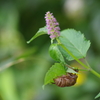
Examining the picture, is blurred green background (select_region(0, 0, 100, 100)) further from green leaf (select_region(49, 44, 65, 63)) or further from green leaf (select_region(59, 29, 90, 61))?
green leaf (select_region(49, 44, 65, 63))

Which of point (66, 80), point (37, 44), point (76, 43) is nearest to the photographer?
point (66, 80)

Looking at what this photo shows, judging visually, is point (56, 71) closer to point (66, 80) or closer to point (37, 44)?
point (66, 80)

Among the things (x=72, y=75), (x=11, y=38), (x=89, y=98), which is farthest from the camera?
(x=11, y=38)

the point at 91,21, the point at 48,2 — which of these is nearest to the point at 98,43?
the point at 91,21

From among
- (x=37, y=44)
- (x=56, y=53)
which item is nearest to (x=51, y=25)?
(x=56, y=53)

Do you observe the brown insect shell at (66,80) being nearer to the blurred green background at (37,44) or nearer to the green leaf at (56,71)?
the green leaf at (56,71)

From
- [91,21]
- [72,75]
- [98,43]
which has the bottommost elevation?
[98,43]

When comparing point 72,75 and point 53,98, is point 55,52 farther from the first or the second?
point 53,98
